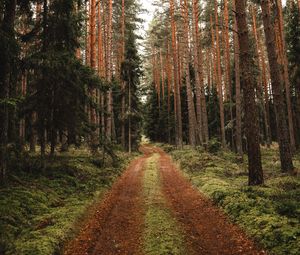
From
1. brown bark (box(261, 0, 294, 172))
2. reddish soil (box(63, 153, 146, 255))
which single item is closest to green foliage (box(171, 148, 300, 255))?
brown bark (box(261, 0, 294, 172))

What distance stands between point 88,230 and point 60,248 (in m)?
1.34

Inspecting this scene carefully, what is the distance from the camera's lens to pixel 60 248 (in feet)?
21.0

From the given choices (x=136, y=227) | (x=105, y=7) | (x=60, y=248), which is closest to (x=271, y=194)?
(x=136, y=227)

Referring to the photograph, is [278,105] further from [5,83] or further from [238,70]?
[5,83]

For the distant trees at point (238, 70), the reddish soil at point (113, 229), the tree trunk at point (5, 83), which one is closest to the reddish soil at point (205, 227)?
the reddish soil at point (113, 229)

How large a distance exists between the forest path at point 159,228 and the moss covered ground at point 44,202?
0.47 m

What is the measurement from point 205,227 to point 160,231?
131 centimetres

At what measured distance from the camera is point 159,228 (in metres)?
7.51

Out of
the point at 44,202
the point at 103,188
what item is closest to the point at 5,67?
the point at 44,202

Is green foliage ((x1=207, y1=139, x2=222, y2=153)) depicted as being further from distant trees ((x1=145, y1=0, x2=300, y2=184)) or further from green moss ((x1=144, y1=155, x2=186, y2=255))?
green moss ((x1=144, y1=155, x2=186, y2=255))

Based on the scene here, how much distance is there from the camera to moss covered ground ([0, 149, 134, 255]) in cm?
636

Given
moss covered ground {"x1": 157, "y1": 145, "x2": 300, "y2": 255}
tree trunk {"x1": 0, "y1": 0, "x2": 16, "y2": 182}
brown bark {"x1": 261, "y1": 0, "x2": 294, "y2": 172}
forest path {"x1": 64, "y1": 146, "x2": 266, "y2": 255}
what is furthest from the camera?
brown bark {"x1": 261, "y1": 0, "x2": 294, "y2": 172}

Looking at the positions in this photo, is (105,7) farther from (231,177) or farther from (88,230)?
(88,230)

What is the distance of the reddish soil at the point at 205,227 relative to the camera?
20.4ft
